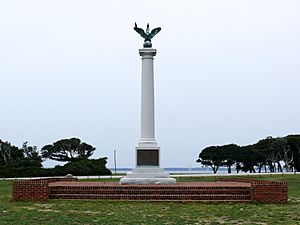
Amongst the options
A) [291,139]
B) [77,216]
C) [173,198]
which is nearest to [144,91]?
[173,198]

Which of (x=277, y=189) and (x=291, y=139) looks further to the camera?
(x=291, y=139)

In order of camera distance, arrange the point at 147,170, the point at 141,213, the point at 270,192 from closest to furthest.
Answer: the point at 141,213 → the point at 270,192 → the point at 147,170

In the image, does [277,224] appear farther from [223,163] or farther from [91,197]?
[223,163]

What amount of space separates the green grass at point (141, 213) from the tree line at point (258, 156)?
1849 inches

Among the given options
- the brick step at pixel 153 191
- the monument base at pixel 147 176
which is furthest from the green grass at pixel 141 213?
the monument base at pixel 147 176

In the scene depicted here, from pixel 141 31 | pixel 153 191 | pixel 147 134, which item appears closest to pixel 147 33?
pixel 141 31

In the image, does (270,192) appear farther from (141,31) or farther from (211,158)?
(211,158)

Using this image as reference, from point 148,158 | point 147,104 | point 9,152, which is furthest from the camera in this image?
point 9,152

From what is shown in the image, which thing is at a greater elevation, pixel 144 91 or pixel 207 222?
pixel 144 91

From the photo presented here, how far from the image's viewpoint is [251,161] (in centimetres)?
6881

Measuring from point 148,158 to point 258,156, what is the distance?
4942cm

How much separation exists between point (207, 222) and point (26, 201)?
23.2 ft

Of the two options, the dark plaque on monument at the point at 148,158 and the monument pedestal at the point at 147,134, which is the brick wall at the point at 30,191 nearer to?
the monument pedestal at the point at 147,134

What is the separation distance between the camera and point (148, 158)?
20203mm
